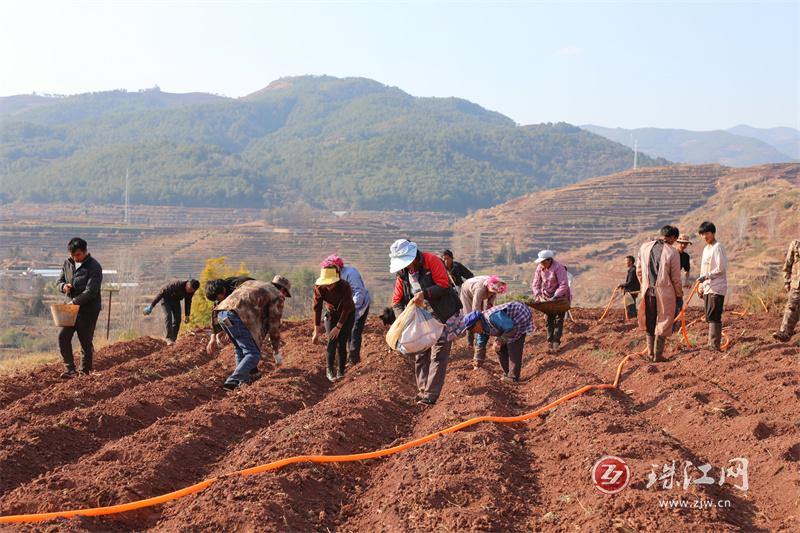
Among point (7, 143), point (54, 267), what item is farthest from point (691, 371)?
point (7, 143)

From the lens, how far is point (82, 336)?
10.7 m

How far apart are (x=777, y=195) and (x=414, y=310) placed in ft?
211

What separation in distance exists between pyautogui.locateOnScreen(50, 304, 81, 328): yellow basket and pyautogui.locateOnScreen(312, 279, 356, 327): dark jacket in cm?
265

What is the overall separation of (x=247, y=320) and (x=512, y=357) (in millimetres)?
2966

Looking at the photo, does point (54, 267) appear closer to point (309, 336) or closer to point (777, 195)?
point (777, 195)

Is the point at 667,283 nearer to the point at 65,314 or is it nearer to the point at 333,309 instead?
the point at 333,309

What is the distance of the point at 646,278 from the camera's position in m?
10.4

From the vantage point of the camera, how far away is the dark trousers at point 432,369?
8891 millimetres

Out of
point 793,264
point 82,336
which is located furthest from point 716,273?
point 82,336

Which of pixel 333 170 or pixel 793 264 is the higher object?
pixel 333 170

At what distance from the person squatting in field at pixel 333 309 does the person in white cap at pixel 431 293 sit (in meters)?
1.37

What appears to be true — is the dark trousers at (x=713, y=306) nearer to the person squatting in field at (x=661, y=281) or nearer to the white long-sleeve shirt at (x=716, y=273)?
the white long-sleeve shirt at (x=716, y=273)

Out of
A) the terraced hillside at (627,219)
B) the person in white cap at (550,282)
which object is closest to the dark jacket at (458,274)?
the person in white cap at (550,282)

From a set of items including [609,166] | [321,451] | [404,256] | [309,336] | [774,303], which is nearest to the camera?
[321,451]
